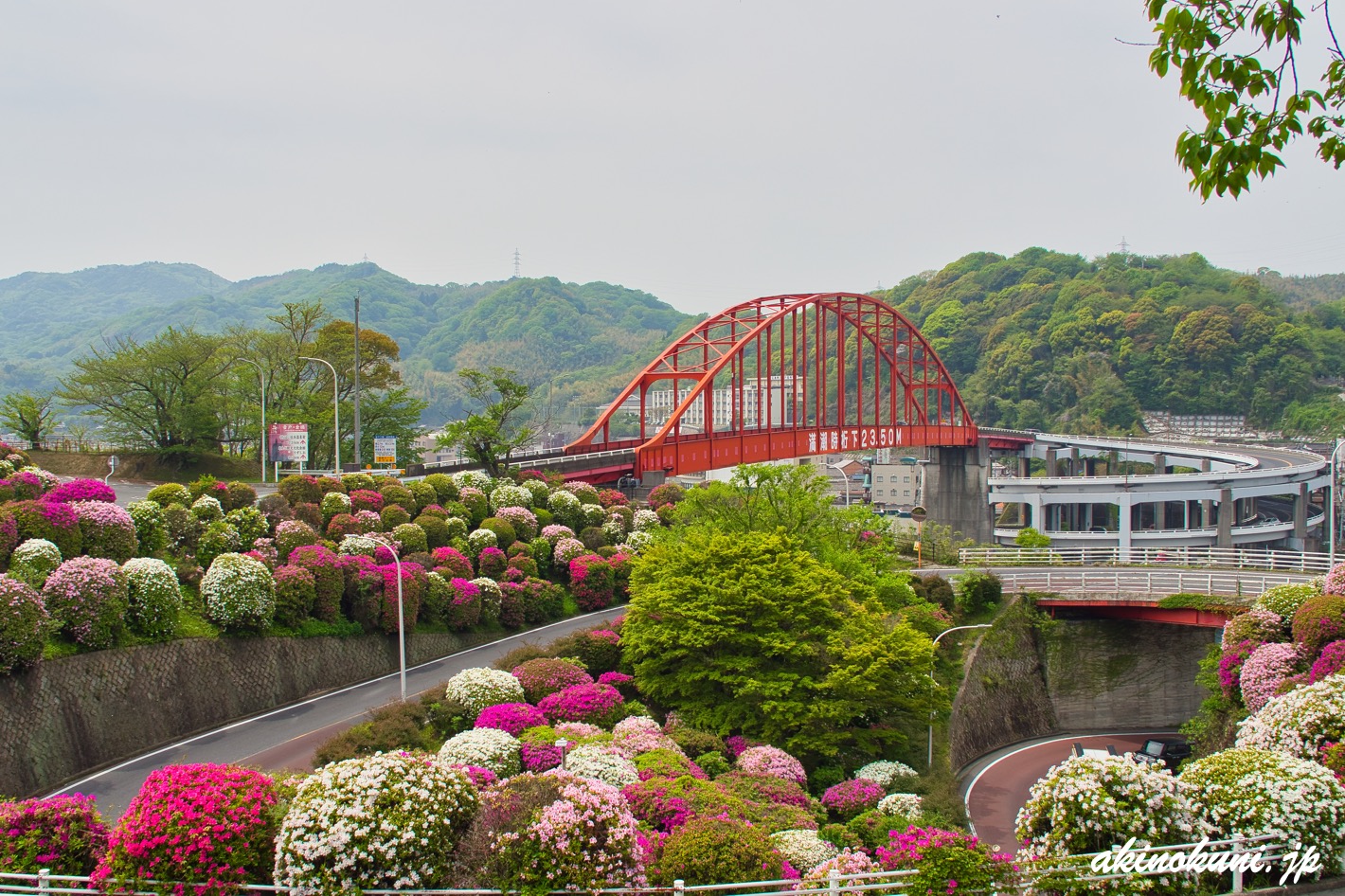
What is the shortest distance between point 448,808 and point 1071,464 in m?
125

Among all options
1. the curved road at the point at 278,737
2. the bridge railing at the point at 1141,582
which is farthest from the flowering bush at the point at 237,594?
the bridge railing at the point at 1141,582

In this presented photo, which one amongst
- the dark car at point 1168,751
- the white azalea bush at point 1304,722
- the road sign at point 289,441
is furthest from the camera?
the road sign at point 289,441

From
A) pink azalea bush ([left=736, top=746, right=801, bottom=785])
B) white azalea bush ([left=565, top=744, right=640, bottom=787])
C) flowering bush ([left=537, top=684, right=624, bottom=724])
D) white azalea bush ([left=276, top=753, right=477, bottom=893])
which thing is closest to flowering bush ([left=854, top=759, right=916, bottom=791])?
pink azalea bush ([left=736, top=746, right=801, bottom=785])

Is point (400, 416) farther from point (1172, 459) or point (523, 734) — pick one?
point (1172, 459)

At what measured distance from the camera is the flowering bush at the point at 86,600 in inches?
877

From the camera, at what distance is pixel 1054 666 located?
131 feet

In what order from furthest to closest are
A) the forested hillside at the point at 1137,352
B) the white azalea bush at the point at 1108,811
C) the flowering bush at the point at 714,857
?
the forested hillside at the point at 1137,352, the flowering bush at the point at 714,857, the white azalea bush at the point at 1108,811

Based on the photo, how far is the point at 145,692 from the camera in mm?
23500

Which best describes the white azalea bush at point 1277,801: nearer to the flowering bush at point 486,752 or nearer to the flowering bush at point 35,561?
the flowering bush at point 486,752

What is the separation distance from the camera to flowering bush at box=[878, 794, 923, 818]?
21766 mm

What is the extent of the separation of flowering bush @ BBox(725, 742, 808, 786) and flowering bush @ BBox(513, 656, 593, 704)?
465cm

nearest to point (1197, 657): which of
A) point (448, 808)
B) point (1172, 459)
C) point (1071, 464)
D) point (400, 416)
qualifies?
point (448, 808)

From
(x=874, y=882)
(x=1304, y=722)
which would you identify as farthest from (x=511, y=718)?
(x=1304, y=722)

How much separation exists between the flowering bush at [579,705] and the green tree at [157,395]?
3319 cm
